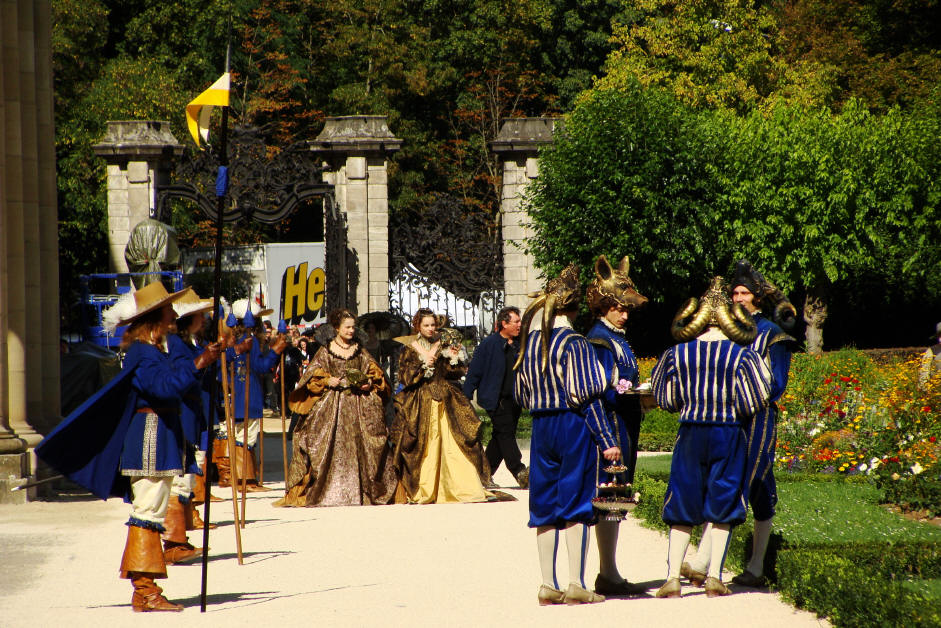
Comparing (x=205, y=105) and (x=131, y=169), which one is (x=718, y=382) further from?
(x=131, y=169)

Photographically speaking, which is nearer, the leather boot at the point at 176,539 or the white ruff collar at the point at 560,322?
the white ruff collar at the point at 560,322

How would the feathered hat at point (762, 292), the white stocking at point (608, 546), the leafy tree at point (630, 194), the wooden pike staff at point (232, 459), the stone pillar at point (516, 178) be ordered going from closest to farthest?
1. the white stocking at point (608, 546)
2. the feathered hat at point (762, 292)
3. the wooden pike staff at point (232, 459)
4. the stone pillar at point (516, 178)
5. the leafy tree at point (630, 194)

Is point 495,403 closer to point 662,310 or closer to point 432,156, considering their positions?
point 662,310

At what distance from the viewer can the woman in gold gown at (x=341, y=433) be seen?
10836 mm

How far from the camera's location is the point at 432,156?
35.1 m

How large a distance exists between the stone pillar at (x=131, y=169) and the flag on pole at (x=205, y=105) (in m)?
11.1

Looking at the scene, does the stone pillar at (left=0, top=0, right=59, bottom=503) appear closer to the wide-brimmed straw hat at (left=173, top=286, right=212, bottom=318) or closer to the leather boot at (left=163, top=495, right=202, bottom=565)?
the leather boot at (left=163, top=495, right=202, bottom=565)

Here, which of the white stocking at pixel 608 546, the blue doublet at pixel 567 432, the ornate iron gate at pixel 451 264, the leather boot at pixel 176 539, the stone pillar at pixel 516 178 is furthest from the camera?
the ornate iron gate at pixel 451 264

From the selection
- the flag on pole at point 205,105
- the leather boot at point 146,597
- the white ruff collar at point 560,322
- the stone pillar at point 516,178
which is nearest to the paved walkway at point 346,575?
the leather boot at point 146,597

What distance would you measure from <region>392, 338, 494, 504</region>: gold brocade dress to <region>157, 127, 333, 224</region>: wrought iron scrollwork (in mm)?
6577

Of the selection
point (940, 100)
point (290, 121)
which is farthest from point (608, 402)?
point (290, 121)

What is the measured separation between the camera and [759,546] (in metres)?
6.85

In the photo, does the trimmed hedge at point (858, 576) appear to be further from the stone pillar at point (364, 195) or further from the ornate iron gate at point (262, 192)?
the ornate iron gate at point (262, 192)

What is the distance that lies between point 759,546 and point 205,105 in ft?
13.4
